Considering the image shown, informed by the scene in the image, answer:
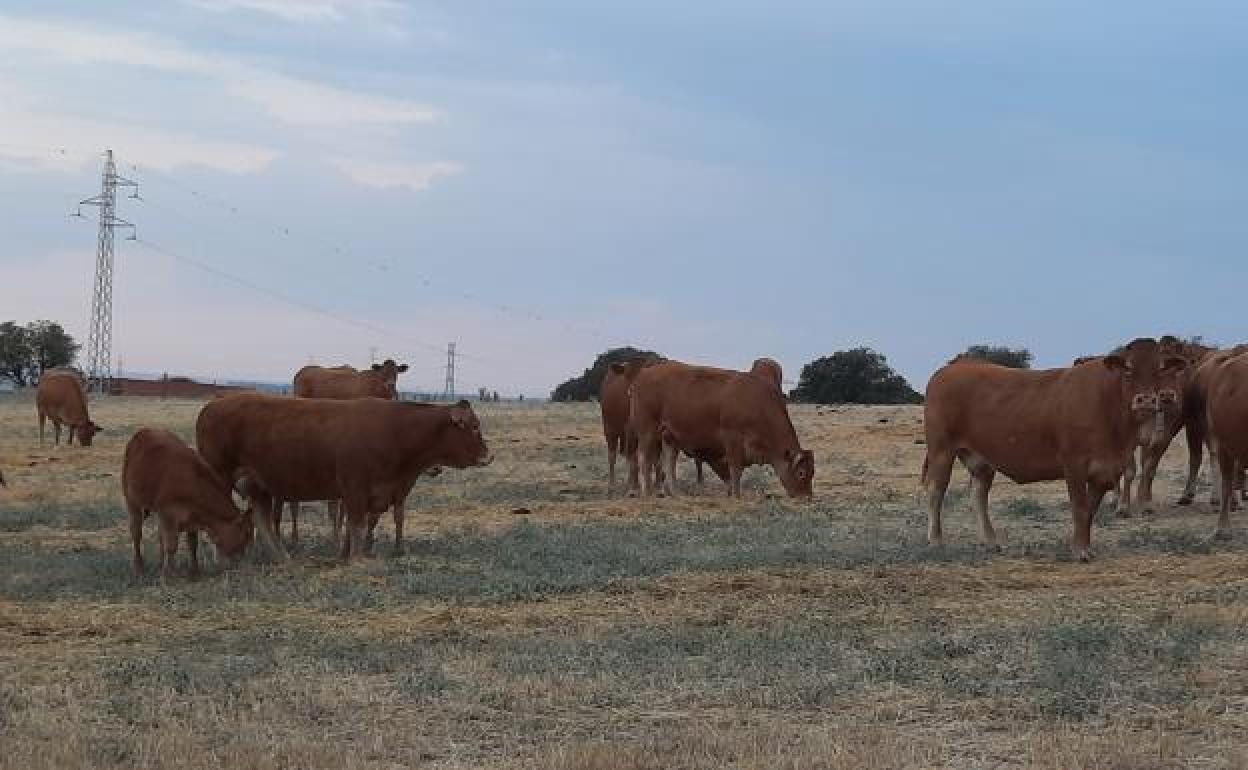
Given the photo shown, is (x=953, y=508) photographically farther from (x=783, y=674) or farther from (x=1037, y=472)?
(x=783, y=674)

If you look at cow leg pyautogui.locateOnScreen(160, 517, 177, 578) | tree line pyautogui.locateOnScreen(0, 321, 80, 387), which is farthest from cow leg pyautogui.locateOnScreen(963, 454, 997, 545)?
tree line pyautogui.locateOnScreen(0, 321, 80, 387)

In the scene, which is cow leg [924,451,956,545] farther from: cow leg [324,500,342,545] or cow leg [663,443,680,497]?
cow leg [663,443,680,497]

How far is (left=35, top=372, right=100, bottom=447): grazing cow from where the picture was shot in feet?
112

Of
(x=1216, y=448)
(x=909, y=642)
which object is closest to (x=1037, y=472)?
(x=1216, y=448)

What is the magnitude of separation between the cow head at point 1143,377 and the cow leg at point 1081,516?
760 millimetres

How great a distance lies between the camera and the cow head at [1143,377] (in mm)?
13539

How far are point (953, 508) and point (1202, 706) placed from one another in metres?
11.7

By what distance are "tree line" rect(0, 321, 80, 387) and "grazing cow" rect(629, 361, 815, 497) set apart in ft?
248

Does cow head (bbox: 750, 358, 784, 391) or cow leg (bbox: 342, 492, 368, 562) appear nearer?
cow leg (bbox: 342, 492, 368, 562)

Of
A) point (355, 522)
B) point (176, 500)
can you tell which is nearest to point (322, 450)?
point (355, 522)

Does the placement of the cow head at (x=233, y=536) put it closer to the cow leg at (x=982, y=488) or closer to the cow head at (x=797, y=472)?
the cow leg at (x=982, y=488)

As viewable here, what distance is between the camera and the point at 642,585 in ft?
39.6

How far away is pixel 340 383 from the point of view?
73.8ft

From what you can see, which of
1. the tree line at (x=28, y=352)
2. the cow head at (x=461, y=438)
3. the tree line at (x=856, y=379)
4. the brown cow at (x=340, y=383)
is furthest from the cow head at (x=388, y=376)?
the tree line at (x=28, y=352)
